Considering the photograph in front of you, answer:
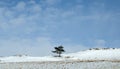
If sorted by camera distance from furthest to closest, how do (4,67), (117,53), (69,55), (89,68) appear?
(69,55) < (117,53) < (4,67) < (89,68)

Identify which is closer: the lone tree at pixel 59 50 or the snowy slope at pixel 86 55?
the snowy slope at pixel 86 55

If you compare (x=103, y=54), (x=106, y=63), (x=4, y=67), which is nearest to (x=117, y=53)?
(x=103, y=54)

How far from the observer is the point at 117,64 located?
39188 millimetres

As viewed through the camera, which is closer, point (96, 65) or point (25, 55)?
point (96, 65)

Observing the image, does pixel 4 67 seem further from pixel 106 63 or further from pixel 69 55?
pixel 69 55

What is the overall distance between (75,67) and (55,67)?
2.43 m

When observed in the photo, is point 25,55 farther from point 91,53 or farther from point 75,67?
point 75,67

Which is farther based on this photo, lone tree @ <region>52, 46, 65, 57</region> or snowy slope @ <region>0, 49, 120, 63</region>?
lone tree @ <region>52, 46, 65, 57</region>

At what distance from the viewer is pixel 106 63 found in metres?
40.0

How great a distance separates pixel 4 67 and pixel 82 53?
112 ft

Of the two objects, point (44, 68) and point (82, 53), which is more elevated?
point (82, 53)

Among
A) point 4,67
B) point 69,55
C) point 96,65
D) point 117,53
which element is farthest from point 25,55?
point 96,65

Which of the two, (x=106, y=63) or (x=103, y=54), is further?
(x=103, y=54)

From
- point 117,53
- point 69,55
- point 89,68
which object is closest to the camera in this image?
point 89,68
